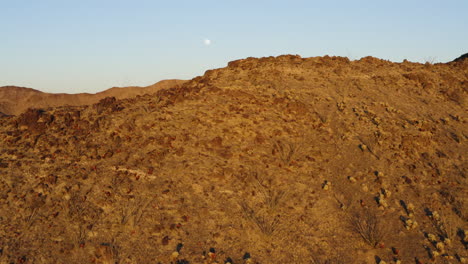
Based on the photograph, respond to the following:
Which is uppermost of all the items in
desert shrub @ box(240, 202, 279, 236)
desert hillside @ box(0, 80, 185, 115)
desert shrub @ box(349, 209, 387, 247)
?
desert hillside @ box(0, 80, 185, 115)

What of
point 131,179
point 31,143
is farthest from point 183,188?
point 31,143

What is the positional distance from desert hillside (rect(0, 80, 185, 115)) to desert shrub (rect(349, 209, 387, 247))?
2504 cm

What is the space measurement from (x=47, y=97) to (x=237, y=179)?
32586mm

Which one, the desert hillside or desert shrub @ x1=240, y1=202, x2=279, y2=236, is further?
the desert hillside

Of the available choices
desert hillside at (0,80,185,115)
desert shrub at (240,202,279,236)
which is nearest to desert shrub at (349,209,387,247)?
desert shrub at (240,202,279,236)

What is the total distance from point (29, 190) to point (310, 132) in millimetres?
9721

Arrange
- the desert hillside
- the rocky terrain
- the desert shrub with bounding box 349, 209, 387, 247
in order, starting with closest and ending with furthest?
the rocky terrain, the desert shrub with bounding box 349, 209, 387, 247, the desert hillside

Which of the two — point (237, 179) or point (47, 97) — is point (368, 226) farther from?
point (47, 97)

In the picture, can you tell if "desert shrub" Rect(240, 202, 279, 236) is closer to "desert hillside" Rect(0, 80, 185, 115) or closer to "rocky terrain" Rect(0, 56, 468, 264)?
"rocky terrain" Rect(0, 56, 468, 264)

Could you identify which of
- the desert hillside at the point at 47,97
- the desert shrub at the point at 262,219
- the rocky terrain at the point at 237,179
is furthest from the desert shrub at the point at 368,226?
the desert hillside at the point at 47,97

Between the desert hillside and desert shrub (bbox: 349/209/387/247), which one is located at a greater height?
the desert hillside

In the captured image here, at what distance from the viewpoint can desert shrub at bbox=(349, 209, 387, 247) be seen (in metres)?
9.59

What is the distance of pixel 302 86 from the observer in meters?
17.6

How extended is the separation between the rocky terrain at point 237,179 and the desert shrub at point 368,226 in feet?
0.15
